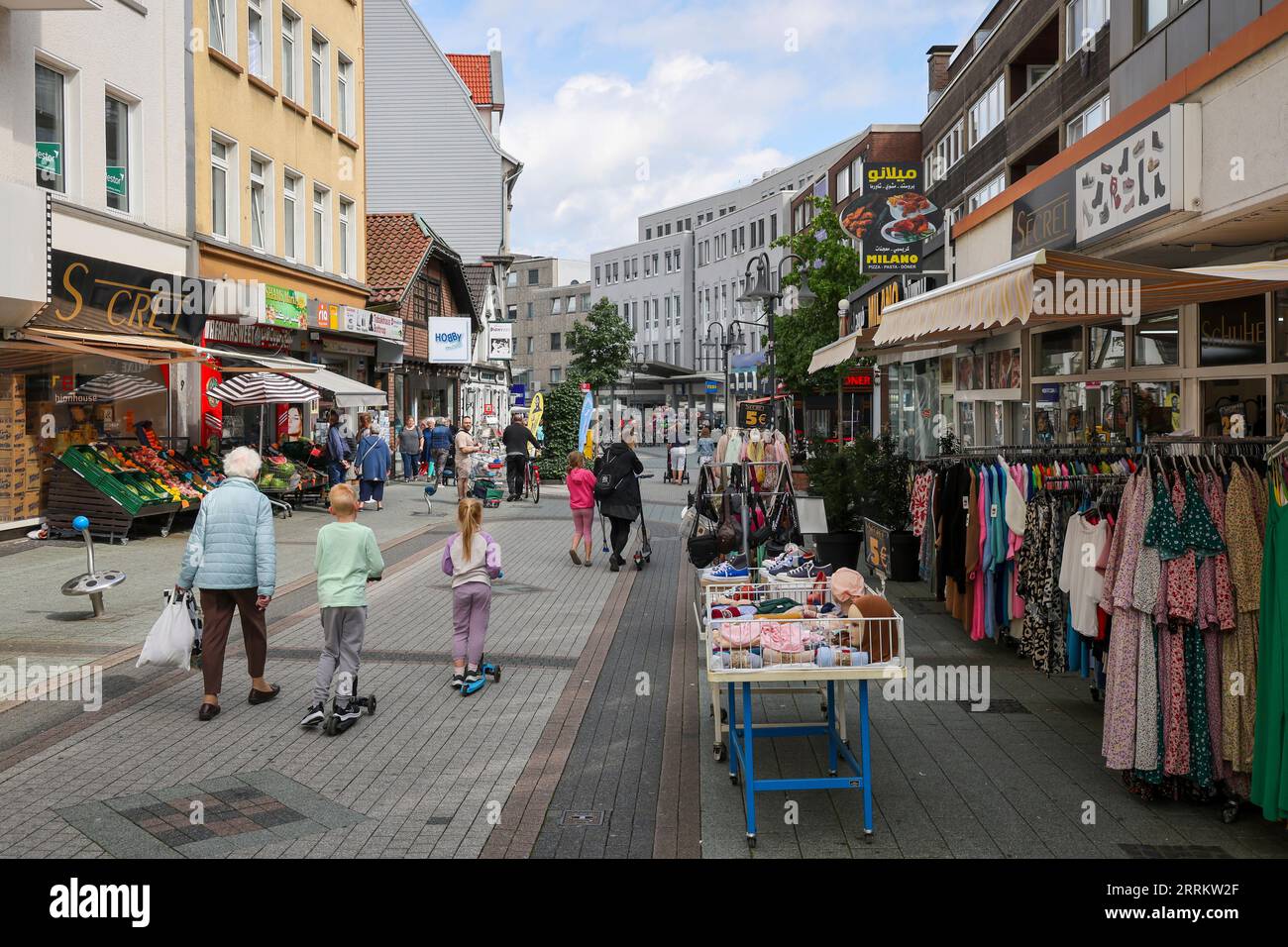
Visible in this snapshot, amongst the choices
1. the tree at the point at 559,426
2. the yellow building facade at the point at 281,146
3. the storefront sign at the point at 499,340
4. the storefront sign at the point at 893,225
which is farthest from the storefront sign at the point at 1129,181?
the storefront sign at the point at 499,340

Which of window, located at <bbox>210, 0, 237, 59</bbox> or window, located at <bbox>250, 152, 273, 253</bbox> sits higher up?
window, located at <bbox>210, 0, 237, 59</bbox>

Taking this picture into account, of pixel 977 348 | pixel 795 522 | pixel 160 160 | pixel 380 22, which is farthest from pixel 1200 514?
pixel 380 22

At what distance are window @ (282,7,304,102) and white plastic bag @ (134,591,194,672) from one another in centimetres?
2039

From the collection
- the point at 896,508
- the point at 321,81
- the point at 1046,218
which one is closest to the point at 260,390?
the point at 321,81

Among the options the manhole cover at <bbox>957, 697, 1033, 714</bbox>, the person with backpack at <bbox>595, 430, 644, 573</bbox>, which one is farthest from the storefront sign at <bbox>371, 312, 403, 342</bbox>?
the manhole cover at <bbox>957, 697, 1033, 714</bbox>

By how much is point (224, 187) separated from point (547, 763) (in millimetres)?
18964

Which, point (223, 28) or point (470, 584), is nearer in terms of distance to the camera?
point (470, 584)

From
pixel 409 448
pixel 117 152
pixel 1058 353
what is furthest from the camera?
pixel 409 448

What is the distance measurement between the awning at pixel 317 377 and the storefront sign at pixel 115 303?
0.98m

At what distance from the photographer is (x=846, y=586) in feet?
20.3

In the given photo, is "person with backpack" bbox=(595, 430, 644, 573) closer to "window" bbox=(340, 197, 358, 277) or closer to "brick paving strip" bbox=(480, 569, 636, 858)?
"brick paving strip" bbox=(480, 569, 636, 858)

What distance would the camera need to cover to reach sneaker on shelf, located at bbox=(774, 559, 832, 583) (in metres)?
7.52

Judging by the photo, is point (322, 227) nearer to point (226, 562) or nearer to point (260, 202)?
point (260, 202)

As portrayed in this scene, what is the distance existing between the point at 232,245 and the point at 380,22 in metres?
27.2
